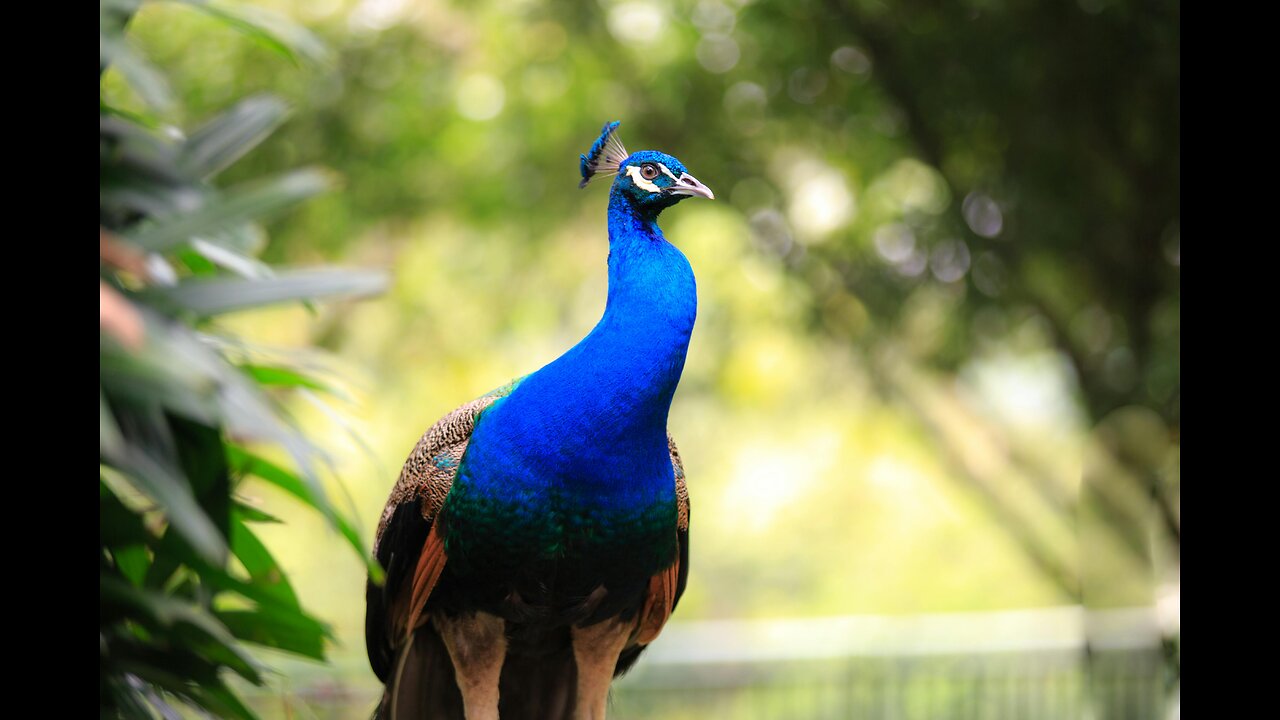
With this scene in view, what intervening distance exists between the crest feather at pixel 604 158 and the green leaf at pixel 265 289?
27cm

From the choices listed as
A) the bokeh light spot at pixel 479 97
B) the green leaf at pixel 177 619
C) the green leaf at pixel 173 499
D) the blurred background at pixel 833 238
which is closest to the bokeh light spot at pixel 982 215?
the blurred background at pixel 833 238

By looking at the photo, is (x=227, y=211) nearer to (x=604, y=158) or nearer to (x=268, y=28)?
(x=268, y=28)

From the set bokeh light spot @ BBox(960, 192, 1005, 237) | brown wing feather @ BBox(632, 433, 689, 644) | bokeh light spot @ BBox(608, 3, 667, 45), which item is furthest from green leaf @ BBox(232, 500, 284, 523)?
bokeh light spot @ BBox(608, 3, 667, 45)

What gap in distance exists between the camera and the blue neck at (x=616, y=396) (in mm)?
1185

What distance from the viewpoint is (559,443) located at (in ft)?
4.09

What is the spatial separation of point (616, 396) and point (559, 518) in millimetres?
168

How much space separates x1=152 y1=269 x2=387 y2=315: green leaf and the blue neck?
0.75ft

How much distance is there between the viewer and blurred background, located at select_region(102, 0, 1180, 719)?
3.75 m

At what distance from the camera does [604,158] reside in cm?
126

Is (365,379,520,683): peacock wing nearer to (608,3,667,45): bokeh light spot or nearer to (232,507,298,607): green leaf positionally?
(232,507,298,607): green leaf

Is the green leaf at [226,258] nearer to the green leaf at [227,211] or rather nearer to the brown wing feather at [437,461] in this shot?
the green leaf at [227,211]
